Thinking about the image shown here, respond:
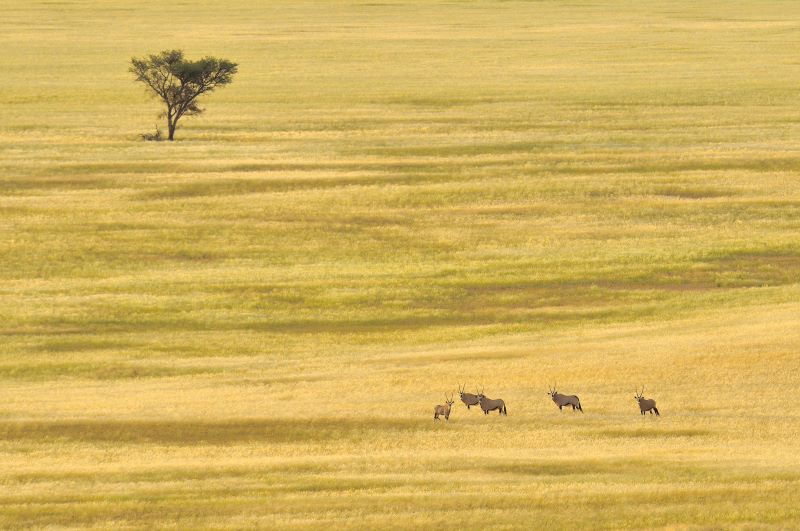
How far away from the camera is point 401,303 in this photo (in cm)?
4500

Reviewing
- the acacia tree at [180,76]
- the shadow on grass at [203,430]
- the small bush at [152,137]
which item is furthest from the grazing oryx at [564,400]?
the acacia tree at [180,76]

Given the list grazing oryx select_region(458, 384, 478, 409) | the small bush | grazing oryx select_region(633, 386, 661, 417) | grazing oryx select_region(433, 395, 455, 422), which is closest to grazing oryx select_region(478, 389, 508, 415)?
grazing oryx select_region(458, 384, 478, 409)

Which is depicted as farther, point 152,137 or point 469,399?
point 152,137

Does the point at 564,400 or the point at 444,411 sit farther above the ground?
the point at 564,400

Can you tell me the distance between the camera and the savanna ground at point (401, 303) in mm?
24656

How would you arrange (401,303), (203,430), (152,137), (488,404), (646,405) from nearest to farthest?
(203,430) → (646,405) → (488,404) → (401,303) → (152,137)

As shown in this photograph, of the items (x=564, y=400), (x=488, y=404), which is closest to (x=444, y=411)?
(x=488, y=404)

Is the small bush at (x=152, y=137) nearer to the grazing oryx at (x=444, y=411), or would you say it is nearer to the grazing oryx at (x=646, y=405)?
the grazing oryx at (x=444, y=411)

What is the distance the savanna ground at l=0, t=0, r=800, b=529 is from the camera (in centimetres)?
2466

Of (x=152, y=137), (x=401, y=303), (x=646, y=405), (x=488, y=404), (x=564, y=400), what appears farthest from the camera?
(x=152, y=137)

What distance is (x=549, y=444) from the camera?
2759 centimetres

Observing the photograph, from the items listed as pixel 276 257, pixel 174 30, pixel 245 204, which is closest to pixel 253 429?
pixel 276 257

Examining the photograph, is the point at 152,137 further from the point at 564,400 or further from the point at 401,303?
the point at 564,400

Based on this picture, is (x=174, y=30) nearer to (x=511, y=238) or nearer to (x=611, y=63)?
(x=611, y=63)
